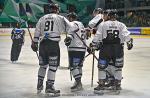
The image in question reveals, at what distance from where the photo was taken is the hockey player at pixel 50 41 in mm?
7608

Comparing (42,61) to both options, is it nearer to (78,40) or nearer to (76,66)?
(76,66)

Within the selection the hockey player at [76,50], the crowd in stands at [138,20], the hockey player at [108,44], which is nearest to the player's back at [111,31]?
the hockey player at [108,44]

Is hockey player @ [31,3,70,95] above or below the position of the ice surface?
above

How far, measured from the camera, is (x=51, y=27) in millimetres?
7668

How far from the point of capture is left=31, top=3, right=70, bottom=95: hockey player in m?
7.61

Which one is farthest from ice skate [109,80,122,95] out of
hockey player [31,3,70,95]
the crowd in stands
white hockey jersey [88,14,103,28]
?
the crowd in stands

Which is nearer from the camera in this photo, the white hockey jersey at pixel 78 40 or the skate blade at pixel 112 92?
the skate blade at pixel 112 92

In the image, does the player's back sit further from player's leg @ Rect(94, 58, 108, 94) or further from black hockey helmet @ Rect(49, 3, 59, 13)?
black hockey helmet @ Rect(49, 3, 59, 13)

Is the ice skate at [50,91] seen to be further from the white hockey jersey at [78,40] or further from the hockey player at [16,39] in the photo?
the hockey player at [16,39]

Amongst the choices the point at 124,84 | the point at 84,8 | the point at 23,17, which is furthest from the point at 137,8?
the point at 124,84

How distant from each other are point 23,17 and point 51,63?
3119 centimetres

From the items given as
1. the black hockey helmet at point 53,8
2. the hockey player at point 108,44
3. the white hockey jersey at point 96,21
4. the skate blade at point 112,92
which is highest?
the black hockey helmet at point 53,8

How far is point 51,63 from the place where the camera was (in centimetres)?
757

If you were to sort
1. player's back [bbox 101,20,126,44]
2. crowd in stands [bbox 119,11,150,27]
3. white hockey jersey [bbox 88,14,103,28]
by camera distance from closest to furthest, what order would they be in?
player's back [bbox 101,20,126,44], white hockey jersey [bbox 88,14,103,28], crowd in stands [bbox 119,11,150,27]
